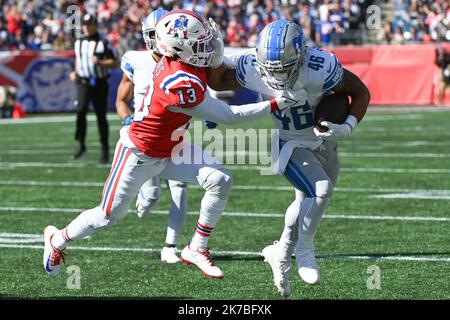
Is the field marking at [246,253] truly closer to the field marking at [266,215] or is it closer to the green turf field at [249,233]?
the green turf field at [249,233]

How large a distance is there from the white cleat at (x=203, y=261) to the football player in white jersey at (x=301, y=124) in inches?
12.1

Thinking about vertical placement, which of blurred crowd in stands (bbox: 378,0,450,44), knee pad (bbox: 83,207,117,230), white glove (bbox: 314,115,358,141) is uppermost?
white glove (bbox: 314,115,358,141)

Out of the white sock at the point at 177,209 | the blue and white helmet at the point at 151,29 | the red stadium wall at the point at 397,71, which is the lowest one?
the red stadium wall at the point at 397,71

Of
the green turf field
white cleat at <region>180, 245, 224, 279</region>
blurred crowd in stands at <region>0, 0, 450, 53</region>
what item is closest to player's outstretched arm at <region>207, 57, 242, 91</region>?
white cleat at <region>180, 245, 224, 279</region>

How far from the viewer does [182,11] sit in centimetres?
536

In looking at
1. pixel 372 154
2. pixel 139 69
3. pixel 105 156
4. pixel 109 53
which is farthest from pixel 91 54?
pixel 139 69

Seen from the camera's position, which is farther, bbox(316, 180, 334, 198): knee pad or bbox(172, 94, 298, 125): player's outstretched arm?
bbox(316, 180, 334, 198): knee pad

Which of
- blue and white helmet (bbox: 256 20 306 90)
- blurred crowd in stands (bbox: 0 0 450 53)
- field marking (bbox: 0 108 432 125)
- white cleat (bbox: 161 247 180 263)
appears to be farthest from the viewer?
blurred crowd in stands (bbox: 0 0 450 53)

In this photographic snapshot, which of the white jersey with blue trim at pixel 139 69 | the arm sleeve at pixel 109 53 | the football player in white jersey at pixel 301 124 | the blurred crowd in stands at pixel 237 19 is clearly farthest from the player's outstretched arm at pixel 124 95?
the blurred crowd in stands at pixel 237 19

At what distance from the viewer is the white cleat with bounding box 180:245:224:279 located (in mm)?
5514

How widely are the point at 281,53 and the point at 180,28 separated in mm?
629

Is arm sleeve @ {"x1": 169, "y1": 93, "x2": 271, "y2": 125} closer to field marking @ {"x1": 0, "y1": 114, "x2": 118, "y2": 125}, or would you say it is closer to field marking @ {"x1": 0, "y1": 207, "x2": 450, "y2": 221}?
field marking @ {"x1": 0, "y1": 207, "x2": 450, "y2": 221}

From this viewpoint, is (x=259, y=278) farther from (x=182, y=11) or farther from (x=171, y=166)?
(x=182, y=11)

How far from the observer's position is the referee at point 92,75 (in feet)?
38.3
